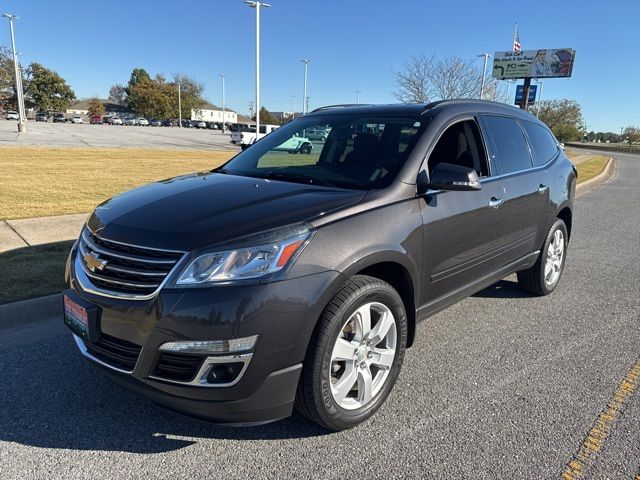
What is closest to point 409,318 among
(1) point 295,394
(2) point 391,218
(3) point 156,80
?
(2) point 391,218

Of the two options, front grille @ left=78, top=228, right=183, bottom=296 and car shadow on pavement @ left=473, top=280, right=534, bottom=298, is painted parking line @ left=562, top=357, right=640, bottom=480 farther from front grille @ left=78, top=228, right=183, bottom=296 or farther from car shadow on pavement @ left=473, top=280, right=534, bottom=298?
front grille @ left=78, top=228, right=183, bottom=296

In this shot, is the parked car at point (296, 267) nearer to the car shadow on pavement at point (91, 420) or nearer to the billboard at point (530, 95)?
the car shadow on pavement at point (91, 420)

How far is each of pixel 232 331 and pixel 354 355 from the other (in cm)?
81

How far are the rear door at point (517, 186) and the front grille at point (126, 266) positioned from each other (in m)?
2.75

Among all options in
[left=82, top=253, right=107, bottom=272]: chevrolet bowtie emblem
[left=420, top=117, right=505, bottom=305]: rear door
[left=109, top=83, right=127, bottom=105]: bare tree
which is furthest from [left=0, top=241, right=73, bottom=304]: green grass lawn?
[left=109, top=83, right=127, bottom=105]: bare tree

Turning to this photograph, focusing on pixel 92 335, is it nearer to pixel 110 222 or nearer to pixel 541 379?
pixel 110 222

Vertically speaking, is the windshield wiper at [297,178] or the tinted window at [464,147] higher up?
the tinted window at [464,147]

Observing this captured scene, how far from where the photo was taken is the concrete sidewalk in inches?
233

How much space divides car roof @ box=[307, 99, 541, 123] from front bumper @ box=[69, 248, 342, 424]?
1.76 meters

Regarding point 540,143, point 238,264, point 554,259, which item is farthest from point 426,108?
point 554,259

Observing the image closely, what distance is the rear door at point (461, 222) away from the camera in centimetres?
323

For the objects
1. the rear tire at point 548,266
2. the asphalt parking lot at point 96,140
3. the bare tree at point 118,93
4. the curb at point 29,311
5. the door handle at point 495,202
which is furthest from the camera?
the bare tree at point 118,93

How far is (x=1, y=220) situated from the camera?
22.8 ft

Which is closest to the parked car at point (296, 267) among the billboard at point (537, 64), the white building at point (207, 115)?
the billboard at point (537, 64)
